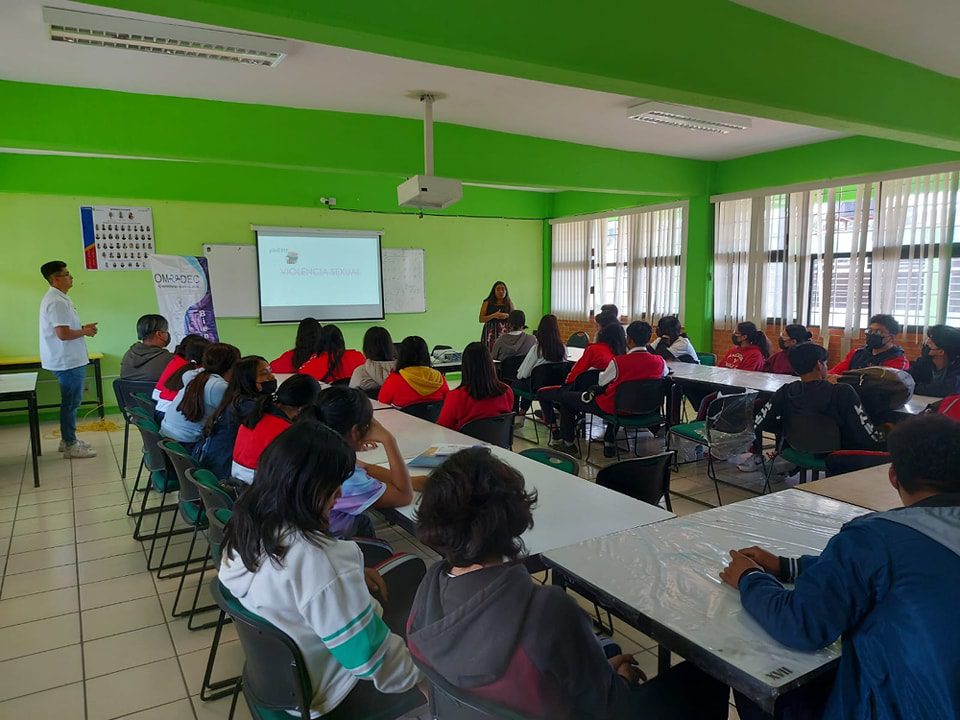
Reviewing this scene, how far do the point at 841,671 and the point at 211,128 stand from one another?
508 centimetres

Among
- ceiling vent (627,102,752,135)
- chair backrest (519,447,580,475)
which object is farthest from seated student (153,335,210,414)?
ceiling vent (627,102,752,135)

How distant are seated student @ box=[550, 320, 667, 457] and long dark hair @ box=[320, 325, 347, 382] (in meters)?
1.97

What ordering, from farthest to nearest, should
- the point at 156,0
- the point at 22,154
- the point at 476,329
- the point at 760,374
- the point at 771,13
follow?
1. the point at 476,329
2. the point at 22,154
3. the point at 760,374
4. the point at 771,13
5. the point at 156,0

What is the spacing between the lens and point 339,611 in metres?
1.40

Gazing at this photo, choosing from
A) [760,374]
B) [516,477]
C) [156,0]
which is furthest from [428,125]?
[516,477]

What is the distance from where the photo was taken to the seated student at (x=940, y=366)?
4.27 metres

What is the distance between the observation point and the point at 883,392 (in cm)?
368

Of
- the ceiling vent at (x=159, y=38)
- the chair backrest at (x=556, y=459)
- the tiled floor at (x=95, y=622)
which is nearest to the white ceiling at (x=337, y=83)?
the ceiling vent at (x=159, y=38)

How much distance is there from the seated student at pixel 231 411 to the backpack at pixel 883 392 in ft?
10.7

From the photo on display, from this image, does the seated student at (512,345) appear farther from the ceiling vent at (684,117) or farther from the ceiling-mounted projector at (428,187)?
the ceiling vent at (684,117)

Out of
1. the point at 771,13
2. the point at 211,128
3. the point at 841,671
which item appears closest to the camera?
the point at 841,671

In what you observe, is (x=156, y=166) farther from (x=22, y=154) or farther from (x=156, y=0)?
(x=156, y=0)

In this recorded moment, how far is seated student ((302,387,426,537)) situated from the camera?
6.93ft

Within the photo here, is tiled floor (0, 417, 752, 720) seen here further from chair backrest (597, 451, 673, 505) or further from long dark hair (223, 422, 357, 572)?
long dark hair (223, 422, 357, 572)
